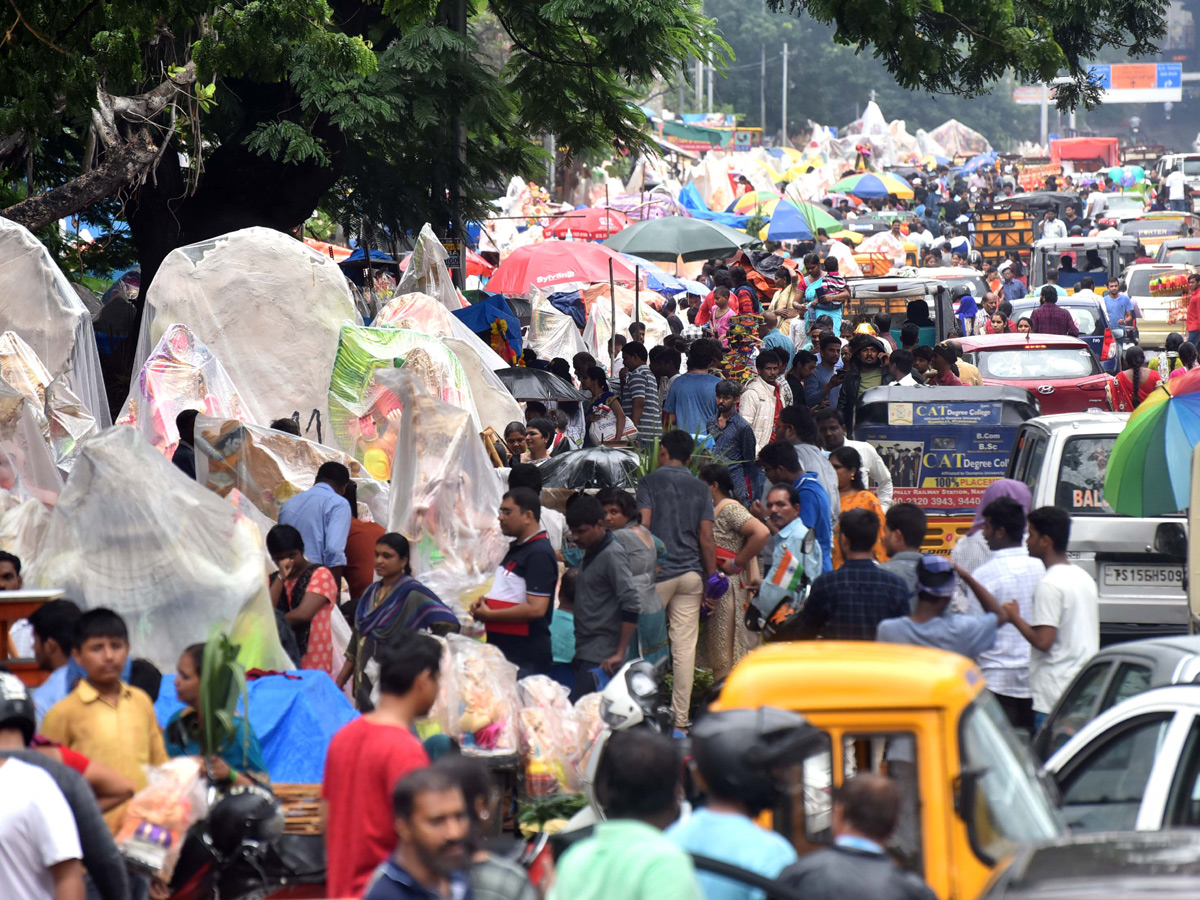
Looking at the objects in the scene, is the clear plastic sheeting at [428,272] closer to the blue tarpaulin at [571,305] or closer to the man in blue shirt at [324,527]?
the blue tarpaulin at [571,305]

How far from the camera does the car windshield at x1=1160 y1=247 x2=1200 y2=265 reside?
29.4 metres

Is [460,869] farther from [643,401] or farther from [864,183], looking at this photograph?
[864,183]

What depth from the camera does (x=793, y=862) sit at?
12.0 feet

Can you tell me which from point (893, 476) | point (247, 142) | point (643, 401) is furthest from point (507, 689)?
point (247, 142)

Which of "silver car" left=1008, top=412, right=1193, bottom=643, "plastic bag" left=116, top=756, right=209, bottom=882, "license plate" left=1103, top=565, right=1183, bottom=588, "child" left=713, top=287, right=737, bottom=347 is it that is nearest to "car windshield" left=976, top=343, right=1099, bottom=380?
"child" left=713, top=287, right=737, bottom=347

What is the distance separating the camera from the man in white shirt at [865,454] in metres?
9.63

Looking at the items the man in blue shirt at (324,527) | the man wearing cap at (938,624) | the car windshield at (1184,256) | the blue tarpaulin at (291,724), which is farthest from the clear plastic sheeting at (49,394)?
the car windshield at (1184,256)

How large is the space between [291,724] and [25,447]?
175 inches

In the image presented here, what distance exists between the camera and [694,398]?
11.8m

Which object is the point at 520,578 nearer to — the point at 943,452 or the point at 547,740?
the point at 547,740

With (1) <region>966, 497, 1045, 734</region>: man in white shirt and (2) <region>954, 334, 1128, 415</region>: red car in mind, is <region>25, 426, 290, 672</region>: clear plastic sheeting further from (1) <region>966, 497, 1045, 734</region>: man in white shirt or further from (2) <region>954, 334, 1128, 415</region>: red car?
(2) <region>954, 334, 1128, 415</region>: red car


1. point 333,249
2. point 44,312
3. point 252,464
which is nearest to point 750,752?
point 252,464

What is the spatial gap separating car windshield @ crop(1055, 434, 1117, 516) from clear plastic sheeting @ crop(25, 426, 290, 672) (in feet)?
15.2

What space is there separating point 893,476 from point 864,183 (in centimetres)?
3684
